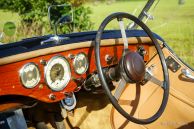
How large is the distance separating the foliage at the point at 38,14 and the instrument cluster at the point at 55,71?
7216 millimetres

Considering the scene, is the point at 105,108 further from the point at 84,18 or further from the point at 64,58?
the point at 84,18

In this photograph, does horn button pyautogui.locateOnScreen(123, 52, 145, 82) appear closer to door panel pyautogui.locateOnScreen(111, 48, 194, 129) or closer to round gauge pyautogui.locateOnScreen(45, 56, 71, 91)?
round gauge pyautogui.locateOnScreen(45, 56, 71, 91)

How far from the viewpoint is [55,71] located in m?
3.13

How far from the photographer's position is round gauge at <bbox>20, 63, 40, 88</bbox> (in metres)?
2.90

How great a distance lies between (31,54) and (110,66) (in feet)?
2.76

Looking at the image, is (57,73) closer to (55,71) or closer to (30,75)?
→ (55,71)

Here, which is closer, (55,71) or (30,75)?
(30,75)

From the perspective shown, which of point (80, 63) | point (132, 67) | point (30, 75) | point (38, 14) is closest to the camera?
point (30, 75)

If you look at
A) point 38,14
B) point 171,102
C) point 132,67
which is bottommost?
point 171,102

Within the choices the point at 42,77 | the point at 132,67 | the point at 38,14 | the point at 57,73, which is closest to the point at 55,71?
the point at 57,73

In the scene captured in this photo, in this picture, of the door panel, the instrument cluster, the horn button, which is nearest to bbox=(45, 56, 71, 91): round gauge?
the instrument cluster

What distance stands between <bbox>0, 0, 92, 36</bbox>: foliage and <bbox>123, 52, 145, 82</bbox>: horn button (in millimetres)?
7418

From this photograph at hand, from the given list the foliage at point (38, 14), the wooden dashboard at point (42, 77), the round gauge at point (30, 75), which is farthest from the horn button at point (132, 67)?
the foliage at point (38, 14)

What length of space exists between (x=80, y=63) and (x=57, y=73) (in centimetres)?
29
